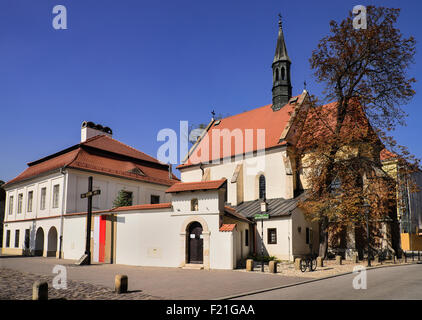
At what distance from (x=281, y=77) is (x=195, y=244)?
22.1 meters

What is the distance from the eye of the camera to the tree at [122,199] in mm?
31083

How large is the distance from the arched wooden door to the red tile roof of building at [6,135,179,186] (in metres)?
14.8

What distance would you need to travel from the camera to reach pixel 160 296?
35.4ft

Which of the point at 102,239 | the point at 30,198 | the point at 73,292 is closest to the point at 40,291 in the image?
the point at 73,292

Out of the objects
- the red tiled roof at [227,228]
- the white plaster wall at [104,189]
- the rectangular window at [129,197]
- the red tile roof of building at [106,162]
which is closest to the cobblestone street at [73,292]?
the red tiled roof at [227,228]

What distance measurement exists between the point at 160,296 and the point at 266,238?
17329 mm

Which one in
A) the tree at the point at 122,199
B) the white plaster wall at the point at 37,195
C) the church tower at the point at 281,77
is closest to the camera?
the tree at the point at 122,199

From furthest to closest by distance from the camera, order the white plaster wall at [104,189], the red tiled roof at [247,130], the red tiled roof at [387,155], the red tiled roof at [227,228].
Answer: the red tiled roof at [247,130], the white plaster wall at [104,189], the red tiled roof at [387,155], the red tiled roof at [227,228]

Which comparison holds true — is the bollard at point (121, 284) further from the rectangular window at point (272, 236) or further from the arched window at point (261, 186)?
the arched window at point (261, 186)

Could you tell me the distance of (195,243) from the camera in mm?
21062

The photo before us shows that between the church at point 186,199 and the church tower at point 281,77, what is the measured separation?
0.34 feet

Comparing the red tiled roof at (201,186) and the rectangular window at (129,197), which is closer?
the red tiled roof at (201,186)
